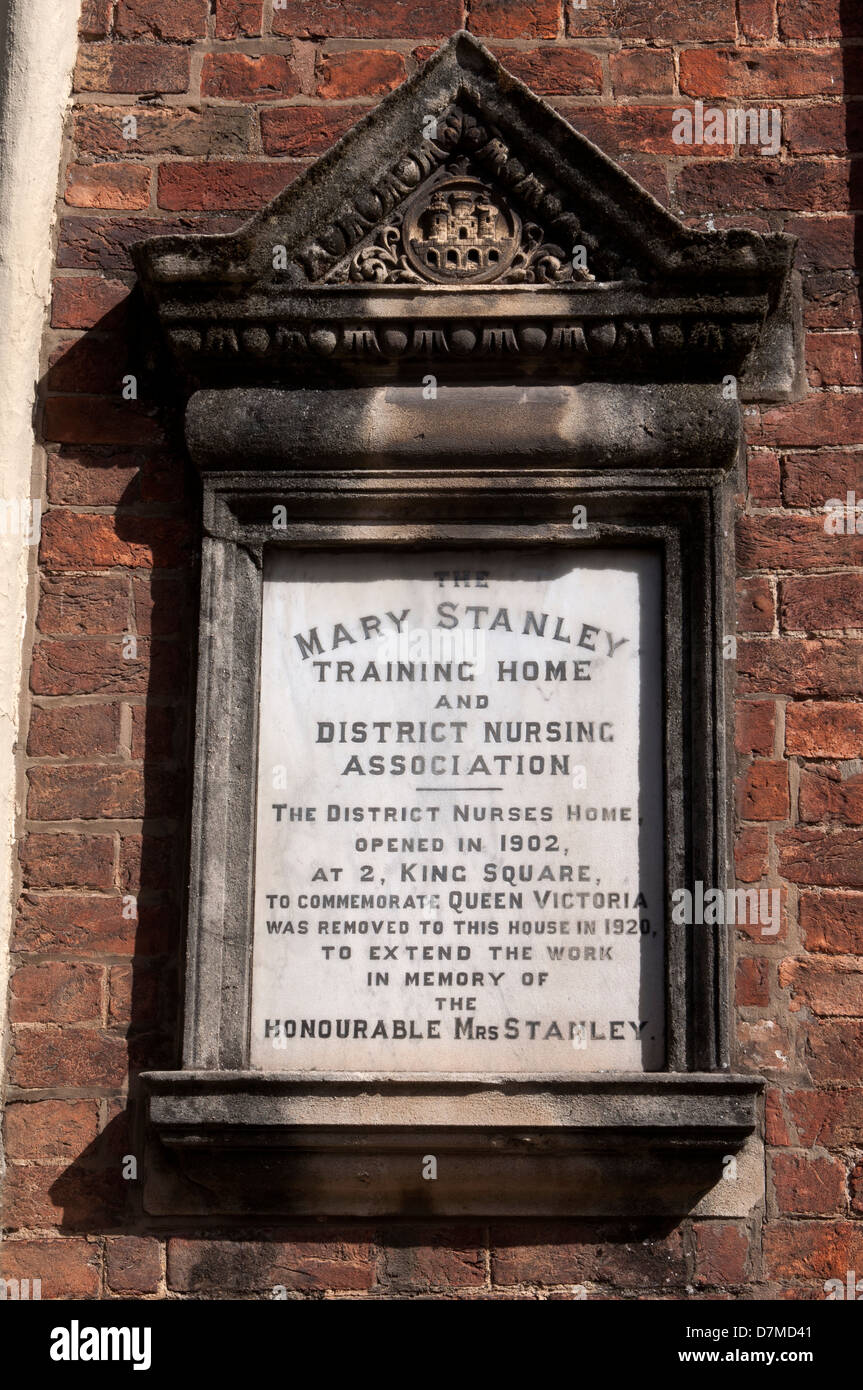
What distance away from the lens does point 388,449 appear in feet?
11.5

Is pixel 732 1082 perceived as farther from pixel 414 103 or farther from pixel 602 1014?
pixel 414 103

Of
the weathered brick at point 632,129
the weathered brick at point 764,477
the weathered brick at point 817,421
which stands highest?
the weathered brick at point 632,129

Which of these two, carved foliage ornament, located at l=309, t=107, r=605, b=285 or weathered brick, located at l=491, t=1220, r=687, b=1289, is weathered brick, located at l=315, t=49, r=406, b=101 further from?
weathered brick, located at l=491, t=1220, r=687, b=1289

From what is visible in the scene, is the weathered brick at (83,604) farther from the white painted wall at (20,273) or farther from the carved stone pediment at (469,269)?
the carved stone pediment at (469,269)

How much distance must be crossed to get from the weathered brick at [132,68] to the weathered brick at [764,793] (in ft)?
6.46

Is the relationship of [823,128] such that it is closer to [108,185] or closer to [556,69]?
[556,69]

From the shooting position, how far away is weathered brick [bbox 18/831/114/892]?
3.42 metres

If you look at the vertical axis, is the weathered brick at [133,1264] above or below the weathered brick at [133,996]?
below

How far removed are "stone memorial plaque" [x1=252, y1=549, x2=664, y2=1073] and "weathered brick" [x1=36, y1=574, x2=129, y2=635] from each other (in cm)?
31

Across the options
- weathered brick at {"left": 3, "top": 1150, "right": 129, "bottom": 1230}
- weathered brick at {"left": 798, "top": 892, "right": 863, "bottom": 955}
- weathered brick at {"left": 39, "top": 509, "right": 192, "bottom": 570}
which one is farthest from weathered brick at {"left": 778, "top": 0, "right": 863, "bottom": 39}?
weathered brick at {"left": 3, "top": 1150, "right": 129, "bottom": 1230}

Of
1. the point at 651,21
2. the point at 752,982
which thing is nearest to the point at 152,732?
the point at 752,982

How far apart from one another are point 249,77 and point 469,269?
0.73m

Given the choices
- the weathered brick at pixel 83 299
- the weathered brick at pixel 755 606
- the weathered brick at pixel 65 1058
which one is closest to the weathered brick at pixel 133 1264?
the weathered brick at pixel 65 1058

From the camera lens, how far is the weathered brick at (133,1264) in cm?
322
